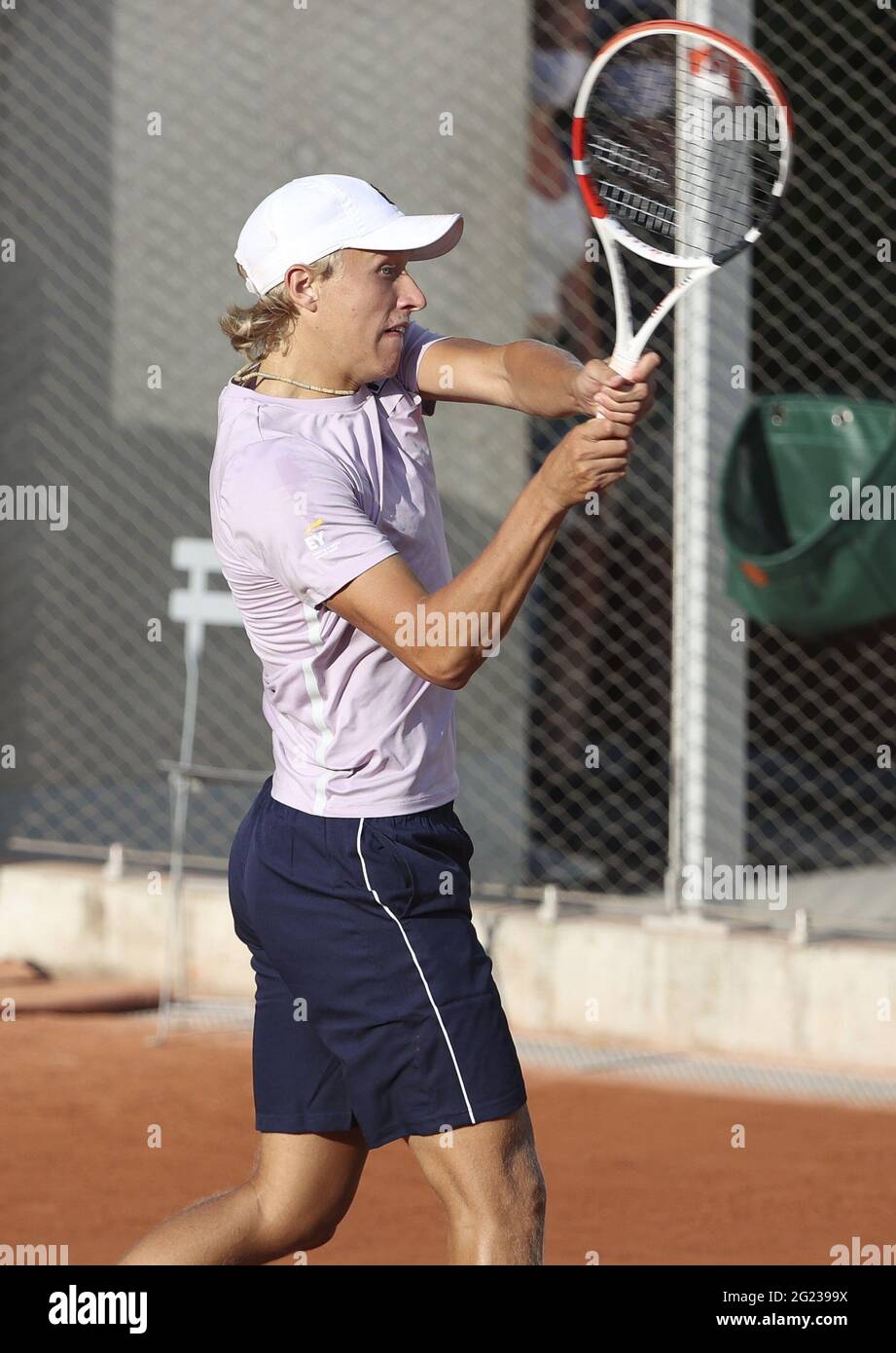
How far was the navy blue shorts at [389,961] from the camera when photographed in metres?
2.86

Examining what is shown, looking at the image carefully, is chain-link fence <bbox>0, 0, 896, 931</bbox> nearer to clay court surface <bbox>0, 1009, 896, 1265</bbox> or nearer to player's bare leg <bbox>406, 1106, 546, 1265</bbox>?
clay court surface <bbox>0, 1009, 896, 1265</bbox>

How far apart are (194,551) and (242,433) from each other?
11.7 feet

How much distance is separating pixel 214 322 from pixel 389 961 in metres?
5.24

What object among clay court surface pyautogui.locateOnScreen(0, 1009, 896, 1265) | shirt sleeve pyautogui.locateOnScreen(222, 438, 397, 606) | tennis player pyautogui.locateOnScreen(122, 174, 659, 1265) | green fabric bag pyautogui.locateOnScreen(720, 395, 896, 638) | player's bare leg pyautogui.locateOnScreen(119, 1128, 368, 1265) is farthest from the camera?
green fabric bag pyautogui.locateOnScreen(720, 395, 896, 638)

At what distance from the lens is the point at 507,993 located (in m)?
6.21

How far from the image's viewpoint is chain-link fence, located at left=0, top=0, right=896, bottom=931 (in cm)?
765

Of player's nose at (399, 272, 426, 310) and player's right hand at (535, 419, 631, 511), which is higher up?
player's nose at (399, 272, 426, 310)

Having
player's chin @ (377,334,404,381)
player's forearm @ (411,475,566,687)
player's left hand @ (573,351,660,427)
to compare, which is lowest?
player's forearm @ (411,475,566,687)

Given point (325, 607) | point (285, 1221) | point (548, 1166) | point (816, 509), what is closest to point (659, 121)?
point (325, 607)

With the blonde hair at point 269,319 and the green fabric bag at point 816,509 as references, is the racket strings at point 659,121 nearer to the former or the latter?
the blonde hair at point 269,319

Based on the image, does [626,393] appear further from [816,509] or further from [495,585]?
[816,509]

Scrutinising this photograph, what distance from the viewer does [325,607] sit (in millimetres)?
2822

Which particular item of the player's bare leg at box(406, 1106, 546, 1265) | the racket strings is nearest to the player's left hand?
the racket strings

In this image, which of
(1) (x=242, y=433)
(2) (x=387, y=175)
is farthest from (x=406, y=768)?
(2) (x=387, y=175)
